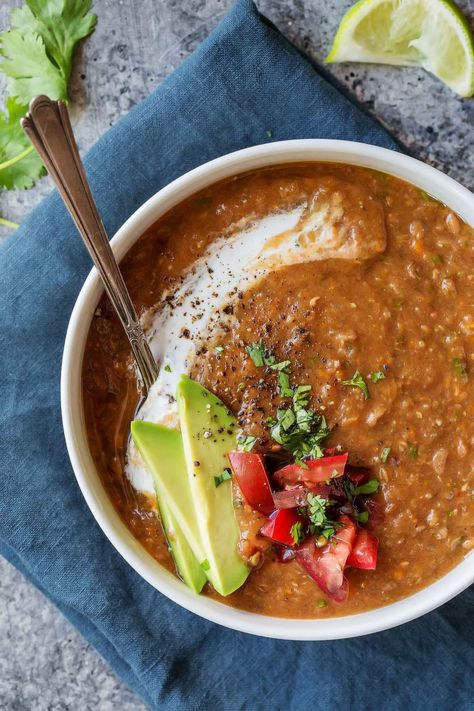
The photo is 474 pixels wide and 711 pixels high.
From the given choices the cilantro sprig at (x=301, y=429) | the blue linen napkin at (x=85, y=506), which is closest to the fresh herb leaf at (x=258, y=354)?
the cilantro sprig at (x=301, y=429)

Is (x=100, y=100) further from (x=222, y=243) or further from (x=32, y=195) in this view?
(x=222, y=243)

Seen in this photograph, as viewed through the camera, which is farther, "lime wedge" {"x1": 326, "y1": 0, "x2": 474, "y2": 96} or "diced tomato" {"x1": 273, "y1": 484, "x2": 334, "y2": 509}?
"lime wedge" {"x1": 326, "y1": 0, "x2": 474, "y2": 96}

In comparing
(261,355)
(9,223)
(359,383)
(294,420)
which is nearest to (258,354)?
(261,355)

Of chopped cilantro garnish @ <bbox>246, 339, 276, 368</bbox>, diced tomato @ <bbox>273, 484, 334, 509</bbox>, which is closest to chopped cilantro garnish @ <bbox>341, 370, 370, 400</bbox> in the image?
chopped cilantro garnish @ <bbox>246, 339, 276, 368</bbox>

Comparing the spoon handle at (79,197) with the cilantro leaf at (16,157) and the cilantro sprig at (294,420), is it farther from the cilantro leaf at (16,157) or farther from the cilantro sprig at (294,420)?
the cilantro leaf at (16,157)

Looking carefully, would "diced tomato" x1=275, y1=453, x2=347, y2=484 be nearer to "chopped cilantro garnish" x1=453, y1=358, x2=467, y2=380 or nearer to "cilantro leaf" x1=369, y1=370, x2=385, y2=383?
"cilantro leaf" x1=369, y1=370, x2=385, y2=383

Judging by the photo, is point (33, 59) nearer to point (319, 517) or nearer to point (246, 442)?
point (246, 442)

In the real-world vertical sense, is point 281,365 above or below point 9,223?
below

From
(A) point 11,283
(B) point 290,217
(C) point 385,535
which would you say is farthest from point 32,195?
(C) point 385,535
